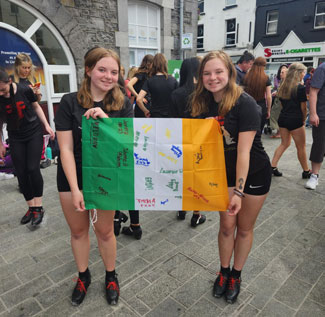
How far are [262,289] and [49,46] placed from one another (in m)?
7.17

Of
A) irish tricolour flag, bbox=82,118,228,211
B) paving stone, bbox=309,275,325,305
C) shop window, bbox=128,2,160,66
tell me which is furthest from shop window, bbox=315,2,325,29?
irish tricolour flag, bbox=82,118,228,211

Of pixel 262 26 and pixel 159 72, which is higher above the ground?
pixel 262 26

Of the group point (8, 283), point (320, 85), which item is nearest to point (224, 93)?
point (8, 283)

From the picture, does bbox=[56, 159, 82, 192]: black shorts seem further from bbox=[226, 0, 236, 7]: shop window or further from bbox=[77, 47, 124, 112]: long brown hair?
bbox=[226, 0, 236, 7]: shop window

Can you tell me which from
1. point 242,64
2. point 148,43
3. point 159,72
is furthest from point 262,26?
point 159,72

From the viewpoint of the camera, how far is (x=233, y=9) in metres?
23.3

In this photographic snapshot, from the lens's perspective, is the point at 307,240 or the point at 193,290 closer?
the point at 193,290

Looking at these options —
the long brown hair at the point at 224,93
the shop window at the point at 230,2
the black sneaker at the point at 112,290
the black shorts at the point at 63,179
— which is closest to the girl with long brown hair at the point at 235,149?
the long brown hair at the point at 224,93

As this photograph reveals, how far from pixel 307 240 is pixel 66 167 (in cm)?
293

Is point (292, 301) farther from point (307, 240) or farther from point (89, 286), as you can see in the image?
point (89, 286)

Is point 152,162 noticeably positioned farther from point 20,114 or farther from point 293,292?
point 20,114

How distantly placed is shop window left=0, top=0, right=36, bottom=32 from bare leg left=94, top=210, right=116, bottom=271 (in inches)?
245

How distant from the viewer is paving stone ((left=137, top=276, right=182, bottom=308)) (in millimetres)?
2465

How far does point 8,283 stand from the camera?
2.71 m
